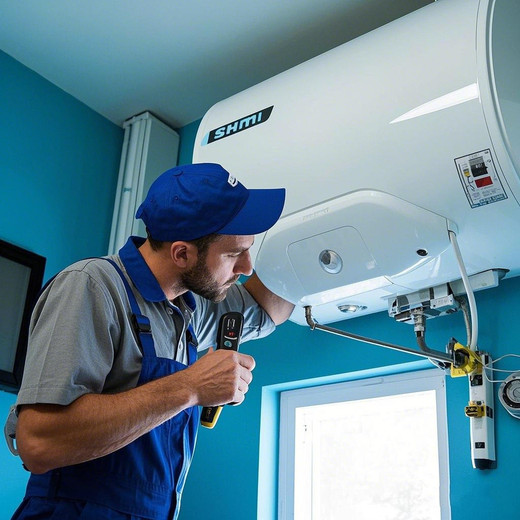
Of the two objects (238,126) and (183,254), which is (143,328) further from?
(238,126)

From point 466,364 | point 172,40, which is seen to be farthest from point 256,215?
point 172,40

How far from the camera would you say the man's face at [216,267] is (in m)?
1.45

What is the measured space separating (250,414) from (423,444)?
19.6 inches

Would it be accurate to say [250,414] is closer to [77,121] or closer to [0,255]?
[0,255]

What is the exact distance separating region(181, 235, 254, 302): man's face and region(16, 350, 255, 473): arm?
0.85ft

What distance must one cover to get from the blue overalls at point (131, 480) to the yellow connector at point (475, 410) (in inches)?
26.4

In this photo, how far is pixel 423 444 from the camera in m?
1.95

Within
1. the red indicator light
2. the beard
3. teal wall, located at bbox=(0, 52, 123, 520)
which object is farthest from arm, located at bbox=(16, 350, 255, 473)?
teal wall, located at bbox=(0, 52, 123, 520)

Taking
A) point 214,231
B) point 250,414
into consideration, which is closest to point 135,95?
Result: point 250,414

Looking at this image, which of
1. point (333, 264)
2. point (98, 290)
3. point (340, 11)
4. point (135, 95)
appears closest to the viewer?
point (98, 290)

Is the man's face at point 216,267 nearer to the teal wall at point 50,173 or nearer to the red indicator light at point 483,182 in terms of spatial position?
the red indicator light at point 483,182

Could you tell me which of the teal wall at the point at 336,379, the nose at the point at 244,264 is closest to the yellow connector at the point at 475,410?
the teal wall at the point at 336,379

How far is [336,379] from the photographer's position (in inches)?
81.8

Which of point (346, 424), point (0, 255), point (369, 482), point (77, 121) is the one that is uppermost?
point (77, 121)
